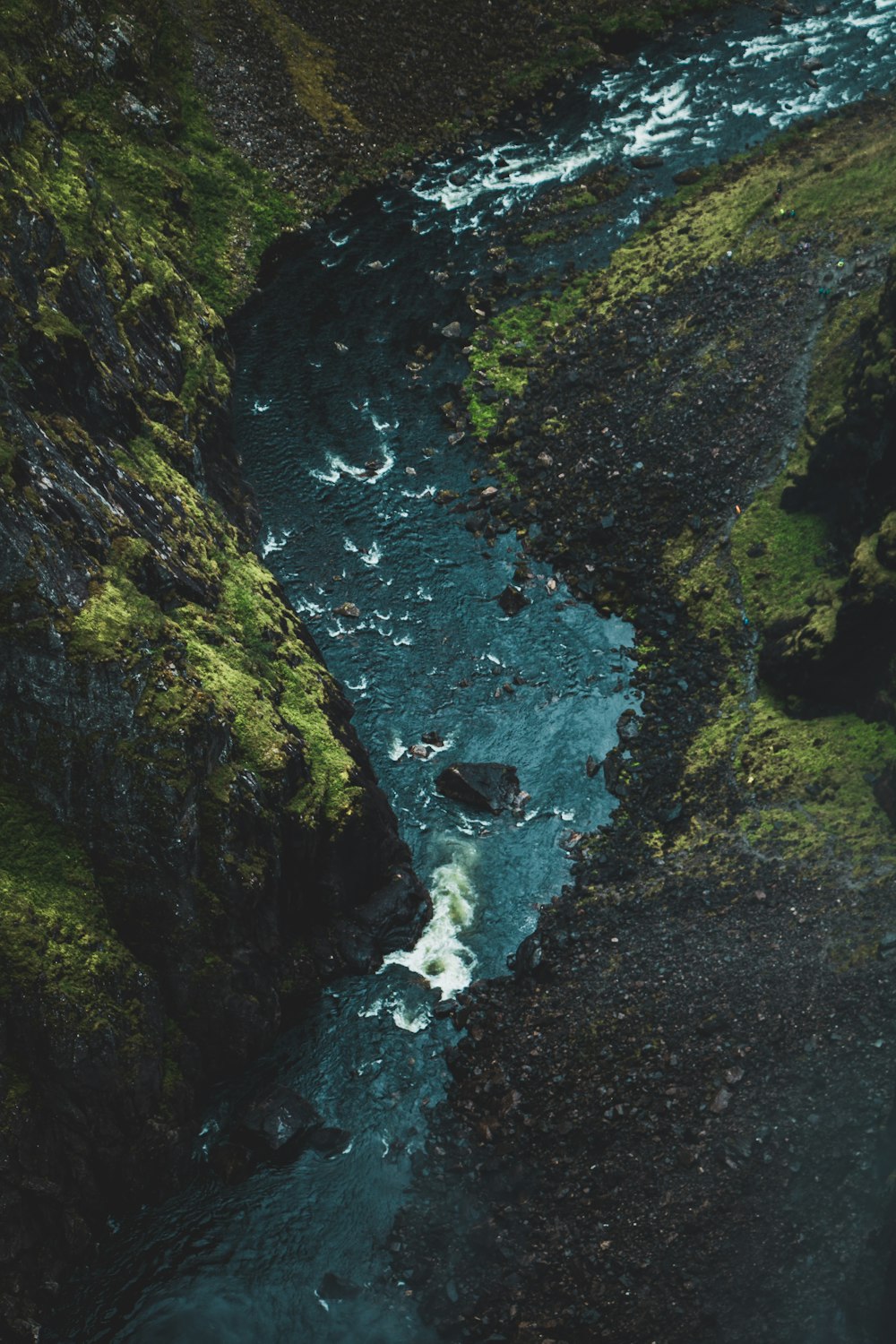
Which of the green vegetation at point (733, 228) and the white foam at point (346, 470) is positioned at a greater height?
the green vegetation at point (733, 228)

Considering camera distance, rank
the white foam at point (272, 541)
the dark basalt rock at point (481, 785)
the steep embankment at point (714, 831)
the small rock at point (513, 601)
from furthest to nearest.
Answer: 1. the white foam at point (272, 541)
2. the small rock at point (513, 601)
3. the dark basalt rock at point (481, 785)
4. the steep embankment at point (714, 831)

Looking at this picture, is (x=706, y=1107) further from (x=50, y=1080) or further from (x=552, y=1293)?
(x=50, y=1080)

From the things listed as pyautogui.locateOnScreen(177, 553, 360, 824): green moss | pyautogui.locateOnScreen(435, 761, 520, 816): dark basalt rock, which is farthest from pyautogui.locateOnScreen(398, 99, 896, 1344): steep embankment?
pyautogui.locateOnScreen(177, 553, 360, 824): green moss

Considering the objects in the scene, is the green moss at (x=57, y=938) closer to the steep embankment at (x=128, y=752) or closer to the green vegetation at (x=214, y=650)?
the steep embankment at (x=128, y=752)

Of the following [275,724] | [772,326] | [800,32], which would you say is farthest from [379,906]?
[800,32]

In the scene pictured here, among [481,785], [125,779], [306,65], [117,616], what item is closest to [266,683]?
[117,616]

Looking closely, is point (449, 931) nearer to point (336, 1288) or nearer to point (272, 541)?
point (336, 1288)

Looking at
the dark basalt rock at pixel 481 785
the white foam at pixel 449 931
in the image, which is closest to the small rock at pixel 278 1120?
the white foam at pixel 449 931
